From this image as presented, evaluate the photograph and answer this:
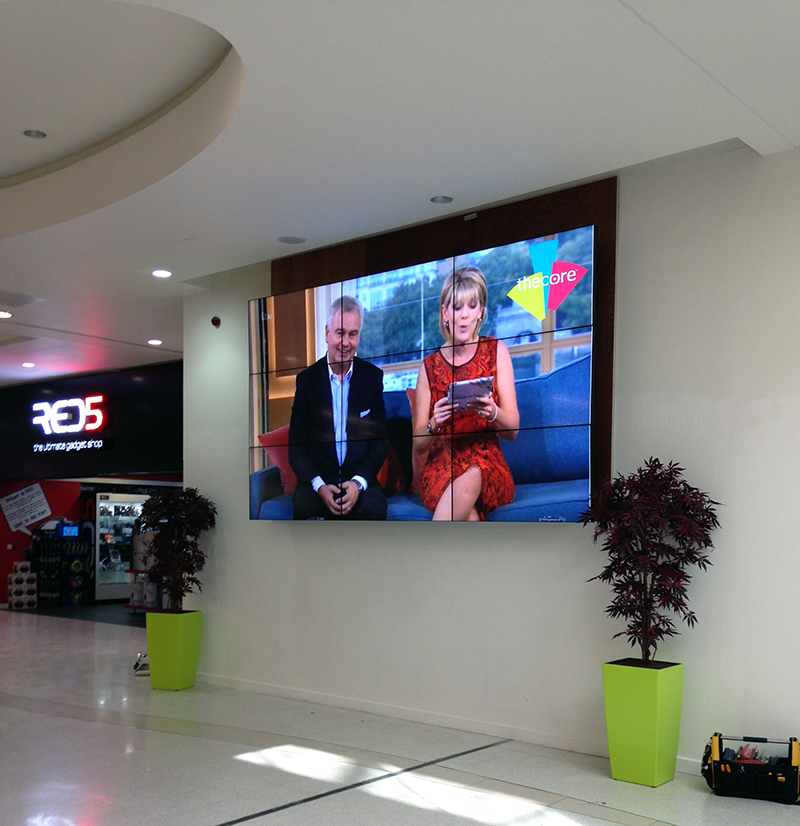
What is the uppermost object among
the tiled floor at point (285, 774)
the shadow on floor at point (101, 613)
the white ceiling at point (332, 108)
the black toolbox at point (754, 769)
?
the white ceiling at point (332, 108)

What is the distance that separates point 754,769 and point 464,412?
8.78 feet

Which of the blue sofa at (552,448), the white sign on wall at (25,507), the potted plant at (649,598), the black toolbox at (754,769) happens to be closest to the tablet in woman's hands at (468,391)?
the blue sofa at (552,448)

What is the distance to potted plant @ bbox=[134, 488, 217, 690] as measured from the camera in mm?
7516

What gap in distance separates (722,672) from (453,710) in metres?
1.97

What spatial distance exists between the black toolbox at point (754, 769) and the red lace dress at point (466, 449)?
1.89m

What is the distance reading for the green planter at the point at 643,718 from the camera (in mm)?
4699

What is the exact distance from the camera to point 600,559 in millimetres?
5527

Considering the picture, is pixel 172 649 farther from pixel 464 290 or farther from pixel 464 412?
pixel 464 290

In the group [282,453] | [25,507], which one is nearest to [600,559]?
[282,453]

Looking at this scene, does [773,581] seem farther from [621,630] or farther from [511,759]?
[511,759]

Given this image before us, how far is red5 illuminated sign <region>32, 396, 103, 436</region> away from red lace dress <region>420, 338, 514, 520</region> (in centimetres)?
713

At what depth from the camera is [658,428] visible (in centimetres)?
538

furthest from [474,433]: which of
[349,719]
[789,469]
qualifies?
[349,719]

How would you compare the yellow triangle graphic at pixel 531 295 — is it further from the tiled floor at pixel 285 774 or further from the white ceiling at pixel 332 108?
the tiled floor at pixel 285 774
